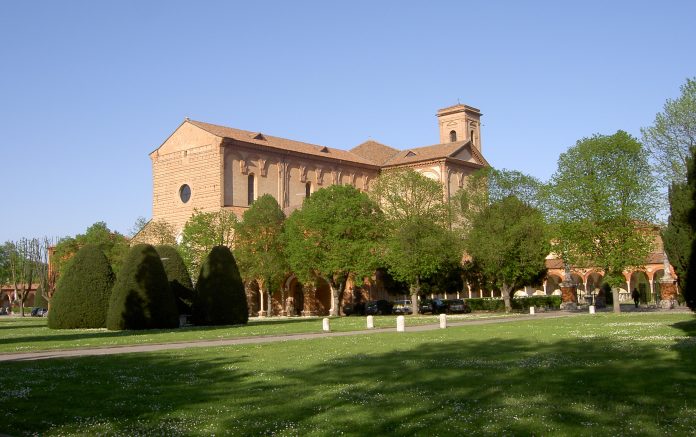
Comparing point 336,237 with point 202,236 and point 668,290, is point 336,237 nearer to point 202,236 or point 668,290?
point 202,236

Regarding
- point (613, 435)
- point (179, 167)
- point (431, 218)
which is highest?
point (179, 167)

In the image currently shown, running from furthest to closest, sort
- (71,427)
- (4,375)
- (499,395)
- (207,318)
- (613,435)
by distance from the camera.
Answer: (207,318) < (4,375) < (499,395) < (71,427) < (613,435)

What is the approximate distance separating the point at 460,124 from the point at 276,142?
35.6 metres

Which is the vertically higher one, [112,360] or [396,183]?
[396,183]

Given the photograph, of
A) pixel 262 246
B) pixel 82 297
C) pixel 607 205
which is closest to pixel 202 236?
pixel 262 246

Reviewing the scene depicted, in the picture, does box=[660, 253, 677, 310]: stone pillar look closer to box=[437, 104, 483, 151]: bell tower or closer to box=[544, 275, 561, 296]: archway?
box=[544, 275, 561, 296]: archway

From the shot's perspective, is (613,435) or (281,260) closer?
(613,435)

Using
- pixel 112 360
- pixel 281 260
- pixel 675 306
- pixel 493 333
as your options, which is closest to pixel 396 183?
pixel 281 260

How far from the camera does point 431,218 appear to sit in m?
56.5

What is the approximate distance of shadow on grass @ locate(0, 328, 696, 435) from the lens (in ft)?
31.7

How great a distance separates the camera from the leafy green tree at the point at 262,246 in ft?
200

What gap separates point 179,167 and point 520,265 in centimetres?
3745

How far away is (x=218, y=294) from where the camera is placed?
4038cm

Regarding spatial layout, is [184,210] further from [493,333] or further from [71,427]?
[71,427]
